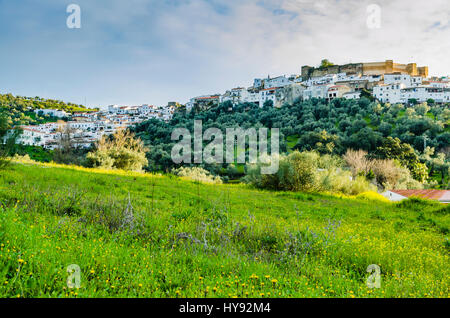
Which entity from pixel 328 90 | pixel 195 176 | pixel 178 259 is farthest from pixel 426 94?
pixel 178 259

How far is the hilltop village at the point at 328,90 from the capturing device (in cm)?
8919

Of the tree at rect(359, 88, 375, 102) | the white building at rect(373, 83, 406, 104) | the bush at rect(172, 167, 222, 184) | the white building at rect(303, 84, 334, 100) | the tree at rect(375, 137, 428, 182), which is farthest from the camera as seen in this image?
the white building at rect(303, 84, 334, 100)

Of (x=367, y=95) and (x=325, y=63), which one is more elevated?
(x=325, y=63)

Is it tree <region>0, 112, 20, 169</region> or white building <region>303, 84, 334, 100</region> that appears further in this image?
white building <region>303, 84, 334, 100</region>

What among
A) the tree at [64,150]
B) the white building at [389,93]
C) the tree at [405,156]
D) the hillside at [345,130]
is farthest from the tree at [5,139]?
the white building at [389,93]

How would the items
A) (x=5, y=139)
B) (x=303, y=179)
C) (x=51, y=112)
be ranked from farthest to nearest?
(x=51, y=112)
(x=303, y=179)
(x=5, y=139)

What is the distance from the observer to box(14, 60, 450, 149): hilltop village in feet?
293

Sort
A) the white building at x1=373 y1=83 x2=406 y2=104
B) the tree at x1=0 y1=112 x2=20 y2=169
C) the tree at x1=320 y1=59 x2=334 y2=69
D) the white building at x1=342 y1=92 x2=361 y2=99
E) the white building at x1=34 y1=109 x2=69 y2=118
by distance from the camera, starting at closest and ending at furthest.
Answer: the tree at x1=0 y1=112 x2=20 y2=169, the white building at x1=373 y1=83 x2=406 y2=104, the white building at x1=342 y1=92 x2=361 y2=99, the white building at x1=34 y1=109 x2=69 y2=118, the tree at x1=320 y1=59 x2=334 y2=69

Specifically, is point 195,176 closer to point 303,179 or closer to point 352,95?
point 303,179

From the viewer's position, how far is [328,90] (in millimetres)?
98375

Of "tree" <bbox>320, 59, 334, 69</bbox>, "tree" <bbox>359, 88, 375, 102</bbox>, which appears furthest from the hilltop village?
"tree" <bbox>359, 88, 375, 102</bbox>

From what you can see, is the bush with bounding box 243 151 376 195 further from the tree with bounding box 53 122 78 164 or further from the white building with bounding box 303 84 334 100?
the white building with bounding box 303 84 334 100

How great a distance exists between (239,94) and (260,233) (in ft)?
397

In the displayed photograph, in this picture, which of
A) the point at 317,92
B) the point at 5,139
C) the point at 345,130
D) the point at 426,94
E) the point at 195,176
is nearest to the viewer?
the point at 5,139
